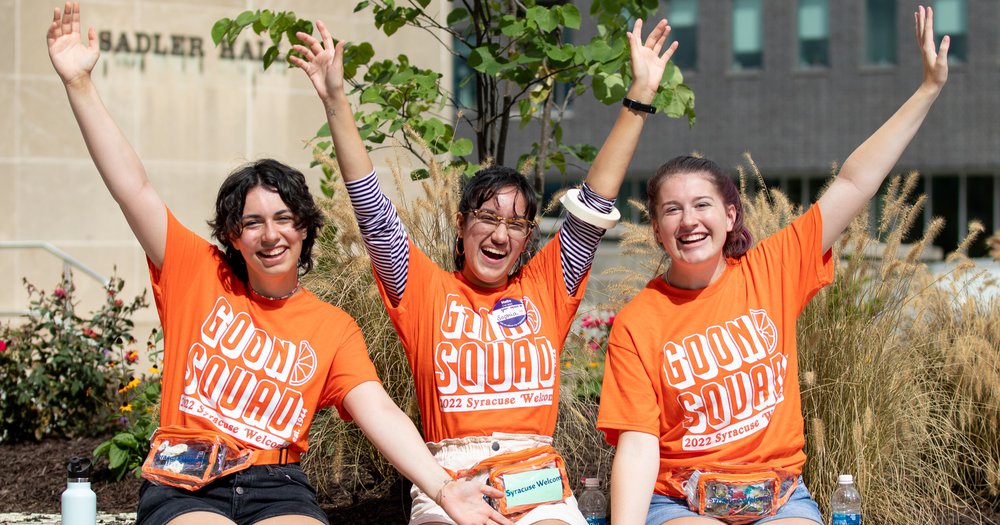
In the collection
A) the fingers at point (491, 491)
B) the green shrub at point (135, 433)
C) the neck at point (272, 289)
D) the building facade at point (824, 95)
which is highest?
the building facade at point (824, 95)

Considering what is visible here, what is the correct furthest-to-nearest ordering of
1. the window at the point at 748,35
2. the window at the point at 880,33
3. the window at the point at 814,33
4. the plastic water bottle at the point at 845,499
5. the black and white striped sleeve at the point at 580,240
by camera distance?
1. the window at the point at 748,35
2. the window at the point at 814,33
3. the window at the point at 880,33
4. the plastic water bottle at the point at 845,499
5. the black and white striped sleeve at the point at 580,240

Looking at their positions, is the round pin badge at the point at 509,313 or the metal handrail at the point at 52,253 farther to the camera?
the metal handrail at the point at 52,253

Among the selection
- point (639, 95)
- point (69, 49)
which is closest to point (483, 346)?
point (639, 95)

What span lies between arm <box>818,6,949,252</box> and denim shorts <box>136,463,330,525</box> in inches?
76.6

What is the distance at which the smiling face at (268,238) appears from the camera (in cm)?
356

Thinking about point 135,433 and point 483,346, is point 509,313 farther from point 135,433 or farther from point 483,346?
point 135,433

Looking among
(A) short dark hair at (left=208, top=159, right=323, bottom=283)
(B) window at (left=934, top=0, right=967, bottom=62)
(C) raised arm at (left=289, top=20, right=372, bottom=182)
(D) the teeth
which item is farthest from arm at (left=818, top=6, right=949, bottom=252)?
(B) window at (left=934, top=0, right=967, bottom=62)

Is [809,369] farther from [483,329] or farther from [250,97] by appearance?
[250,97]

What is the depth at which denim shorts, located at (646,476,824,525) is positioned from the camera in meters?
3.52

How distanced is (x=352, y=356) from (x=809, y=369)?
2.25m

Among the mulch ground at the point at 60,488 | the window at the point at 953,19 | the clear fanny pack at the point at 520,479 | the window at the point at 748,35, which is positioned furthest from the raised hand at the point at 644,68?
the window at the point at 748,35

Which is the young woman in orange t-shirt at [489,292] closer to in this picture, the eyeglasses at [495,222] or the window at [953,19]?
the eyeglasses at [495,222]

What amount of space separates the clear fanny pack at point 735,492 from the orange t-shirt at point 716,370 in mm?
44

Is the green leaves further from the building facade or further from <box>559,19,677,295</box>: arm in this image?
the building facade
